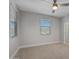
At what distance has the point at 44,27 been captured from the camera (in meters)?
9.01

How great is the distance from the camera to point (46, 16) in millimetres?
9016

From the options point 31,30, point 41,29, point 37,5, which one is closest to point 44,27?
point 41,29

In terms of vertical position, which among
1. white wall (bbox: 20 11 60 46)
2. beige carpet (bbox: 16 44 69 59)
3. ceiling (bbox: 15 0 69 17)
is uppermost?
ceiling (bbox: 15 0 69 17)

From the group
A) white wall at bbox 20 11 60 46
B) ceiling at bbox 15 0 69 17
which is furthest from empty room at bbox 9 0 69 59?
ceiling at bbox 15 0 69 17

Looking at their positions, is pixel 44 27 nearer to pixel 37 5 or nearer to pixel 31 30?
pixel 31 30

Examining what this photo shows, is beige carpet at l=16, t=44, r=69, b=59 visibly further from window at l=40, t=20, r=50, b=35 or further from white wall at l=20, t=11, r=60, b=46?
window at l=40, t=20, r=50, b=35

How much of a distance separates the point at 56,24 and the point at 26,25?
3.13m

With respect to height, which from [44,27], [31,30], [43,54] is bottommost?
[43,54]

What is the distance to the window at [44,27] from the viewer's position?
28.7ft

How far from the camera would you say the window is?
28.7 feet

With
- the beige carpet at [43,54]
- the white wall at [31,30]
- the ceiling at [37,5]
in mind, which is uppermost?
the ceiling at [37,5]

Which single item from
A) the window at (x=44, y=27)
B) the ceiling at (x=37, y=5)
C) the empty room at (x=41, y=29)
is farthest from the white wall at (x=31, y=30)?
the ceiling at (x=37, y=5)

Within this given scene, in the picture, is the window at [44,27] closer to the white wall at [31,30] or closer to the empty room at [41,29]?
the empty room at [41,29]
